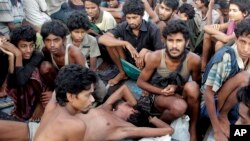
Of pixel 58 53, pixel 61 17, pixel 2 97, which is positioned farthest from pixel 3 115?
pixel 61 17

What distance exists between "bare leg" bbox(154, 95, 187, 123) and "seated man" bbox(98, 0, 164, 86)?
82 centimetres

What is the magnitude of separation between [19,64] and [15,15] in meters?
1.28

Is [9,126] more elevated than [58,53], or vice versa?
[58,53]

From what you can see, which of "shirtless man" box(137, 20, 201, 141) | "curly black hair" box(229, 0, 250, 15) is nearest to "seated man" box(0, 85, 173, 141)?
"shirtless man" box(137, 20, 201, 141)

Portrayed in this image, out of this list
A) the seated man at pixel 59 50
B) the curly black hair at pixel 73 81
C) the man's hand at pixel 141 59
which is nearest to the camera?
the curly black hair at pixel 73 81

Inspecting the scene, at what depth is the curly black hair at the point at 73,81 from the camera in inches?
107

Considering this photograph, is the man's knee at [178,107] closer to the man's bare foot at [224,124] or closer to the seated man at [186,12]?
the man's bare foot at [224,124]

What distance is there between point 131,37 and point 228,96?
5.04ft

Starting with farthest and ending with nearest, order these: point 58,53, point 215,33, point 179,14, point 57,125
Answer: point 179,14 < point 215,33 < point 58,53 < point 57,125

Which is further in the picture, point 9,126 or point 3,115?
point 3,115

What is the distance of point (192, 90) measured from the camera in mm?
3533

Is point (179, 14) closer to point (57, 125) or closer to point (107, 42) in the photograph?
point (107, 42)

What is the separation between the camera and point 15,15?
4859mm

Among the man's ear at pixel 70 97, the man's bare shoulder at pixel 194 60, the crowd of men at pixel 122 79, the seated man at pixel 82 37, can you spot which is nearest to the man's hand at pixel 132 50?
the crowd of men at pixel 122 79
